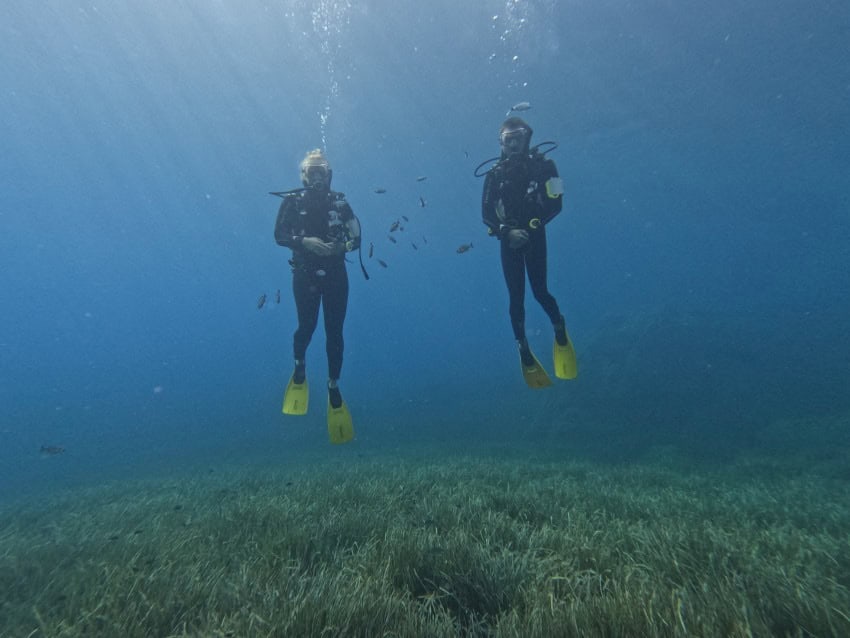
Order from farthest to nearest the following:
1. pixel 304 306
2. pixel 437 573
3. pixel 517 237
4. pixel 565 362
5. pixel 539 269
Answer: pixel 304 306 < pixel 565 362 < pixel 539 269 < pixel 517 237 < pixel 437 573

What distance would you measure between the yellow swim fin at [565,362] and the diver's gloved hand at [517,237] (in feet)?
6.89

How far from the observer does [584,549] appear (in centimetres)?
311

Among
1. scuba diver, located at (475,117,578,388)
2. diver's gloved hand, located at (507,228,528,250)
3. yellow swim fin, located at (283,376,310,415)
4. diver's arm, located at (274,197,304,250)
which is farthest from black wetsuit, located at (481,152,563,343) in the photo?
yellow swim fin, located at (283,376,310,415)

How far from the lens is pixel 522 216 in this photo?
7.51m

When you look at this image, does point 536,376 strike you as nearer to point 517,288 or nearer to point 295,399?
point 517,288

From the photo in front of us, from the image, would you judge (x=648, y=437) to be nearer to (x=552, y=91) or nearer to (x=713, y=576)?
(x=713, y=576)

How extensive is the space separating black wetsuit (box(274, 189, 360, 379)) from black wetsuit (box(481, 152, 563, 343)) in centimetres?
275

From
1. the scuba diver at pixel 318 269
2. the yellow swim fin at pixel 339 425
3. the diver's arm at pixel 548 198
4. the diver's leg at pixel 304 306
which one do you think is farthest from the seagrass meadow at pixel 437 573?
the diver's arm at pixel 548 198

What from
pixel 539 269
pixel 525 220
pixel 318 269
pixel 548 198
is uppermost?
pixel 548 198

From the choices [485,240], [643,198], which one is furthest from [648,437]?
[485,240]

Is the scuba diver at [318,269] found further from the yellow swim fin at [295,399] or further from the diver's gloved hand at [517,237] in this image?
the diver's gloved hand at [517,237]

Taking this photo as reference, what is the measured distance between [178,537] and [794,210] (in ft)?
399

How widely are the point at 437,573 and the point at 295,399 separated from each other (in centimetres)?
565

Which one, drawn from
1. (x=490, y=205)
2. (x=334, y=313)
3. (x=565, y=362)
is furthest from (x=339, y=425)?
(x=490, y=205)
